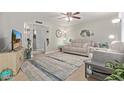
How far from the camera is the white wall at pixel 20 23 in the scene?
1417 mm

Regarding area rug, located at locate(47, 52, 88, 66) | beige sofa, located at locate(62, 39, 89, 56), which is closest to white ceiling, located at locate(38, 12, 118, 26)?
beige sofa, located at locate(62, 39, 89, 56)

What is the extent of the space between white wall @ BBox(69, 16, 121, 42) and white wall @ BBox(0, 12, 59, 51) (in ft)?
0.94

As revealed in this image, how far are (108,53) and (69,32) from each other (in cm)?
62

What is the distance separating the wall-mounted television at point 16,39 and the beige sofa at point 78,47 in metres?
0.69

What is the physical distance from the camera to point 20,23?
154cm

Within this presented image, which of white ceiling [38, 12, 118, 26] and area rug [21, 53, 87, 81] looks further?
area rug [21, 53, 87, 81]

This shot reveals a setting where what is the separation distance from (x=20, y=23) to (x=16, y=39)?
0.42 m

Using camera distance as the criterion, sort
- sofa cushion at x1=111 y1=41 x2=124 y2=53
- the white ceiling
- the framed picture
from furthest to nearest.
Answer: the framed picture < sofa cushion at x1=111 y1=41 x2=124 y2=53 < the white ceiling

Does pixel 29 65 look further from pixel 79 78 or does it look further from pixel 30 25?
pixel 79 78

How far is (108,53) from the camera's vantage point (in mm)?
1555

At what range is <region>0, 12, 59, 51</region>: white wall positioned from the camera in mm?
1417

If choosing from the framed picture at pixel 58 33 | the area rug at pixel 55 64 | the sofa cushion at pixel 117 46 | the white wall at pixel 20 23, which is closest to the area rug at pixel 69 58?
the area rug at pixel 55 64

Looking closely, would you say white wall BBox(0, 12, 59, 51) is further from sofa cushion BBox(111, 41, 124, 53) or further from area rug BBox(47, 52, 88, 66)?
sofa cushion BBox(111, 41, 124, 53)

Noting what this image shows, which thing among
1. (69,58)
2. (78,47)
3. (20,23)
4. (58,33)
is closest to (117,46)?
(78,47)
